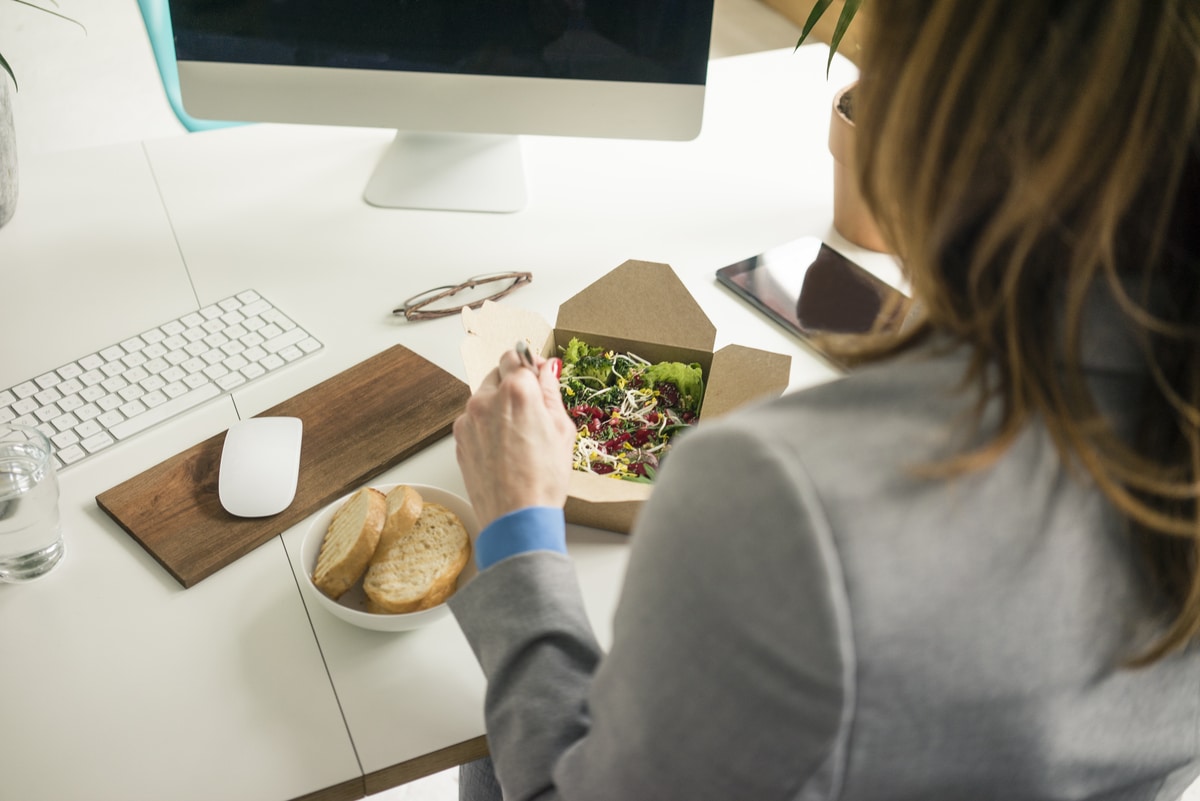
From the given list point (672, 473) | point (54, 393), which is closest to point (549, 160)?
point (54, 393)

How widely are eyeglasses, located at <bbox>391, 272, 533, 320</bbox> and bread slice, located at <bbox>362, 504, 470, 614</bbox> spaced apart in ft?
1.09

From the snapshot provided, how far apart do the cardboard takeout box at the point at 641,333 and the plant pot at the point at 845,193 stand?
35 cm

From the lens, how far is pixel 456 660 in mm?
729

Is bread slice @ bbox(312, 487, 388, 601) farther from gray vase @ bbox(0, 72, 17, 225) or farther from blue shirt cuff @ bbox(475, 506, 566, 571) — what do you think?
gray vase @ bbox(0, 72, 17, 225)

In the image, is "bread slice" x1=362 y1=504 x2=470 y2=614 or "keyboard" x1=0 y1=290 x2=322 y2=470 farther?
"keyboard" x1=0 y1=290 x2=322 y2=470

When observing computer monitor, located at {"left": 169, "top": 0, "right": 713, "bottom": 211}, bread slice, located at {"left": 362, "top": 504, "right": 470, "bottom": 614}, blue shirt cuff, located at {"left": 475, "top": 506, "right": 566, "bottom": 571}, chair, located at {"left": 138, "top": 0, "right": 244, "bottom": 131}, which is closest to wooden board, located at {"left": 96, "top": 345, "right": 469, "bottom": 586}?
bread slice, located at {"left": 362, "top": 504, "right": 470, "bottom": 614}

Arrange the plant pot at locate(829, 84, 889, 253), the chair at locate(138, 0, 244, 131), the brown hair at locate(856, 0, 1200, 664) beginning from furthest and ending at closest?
the chair at locate(138, 0, 244, 131)
the plant pot at locate(829, 84, 889, 253)
the brown hair at locate(856, 0, 1200, 664)

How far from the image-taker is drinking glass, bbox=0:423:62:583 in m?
0.76

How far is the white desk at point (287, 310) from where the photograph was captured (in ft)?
2.21

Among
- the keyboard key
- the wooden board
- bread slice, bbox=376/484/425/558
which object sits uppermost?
bread slice, bbox=376/484/425/558

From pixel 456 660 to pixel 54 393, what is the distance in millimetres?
508

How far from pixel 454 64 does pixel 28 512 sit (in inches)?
26.2

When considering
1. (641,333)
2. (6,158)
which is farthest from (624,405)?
(6,158)

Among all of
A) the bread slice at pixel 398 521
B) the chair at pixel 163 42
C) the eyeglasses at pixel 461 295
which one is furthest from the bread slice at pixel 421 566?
the chair at pixel 163 42
